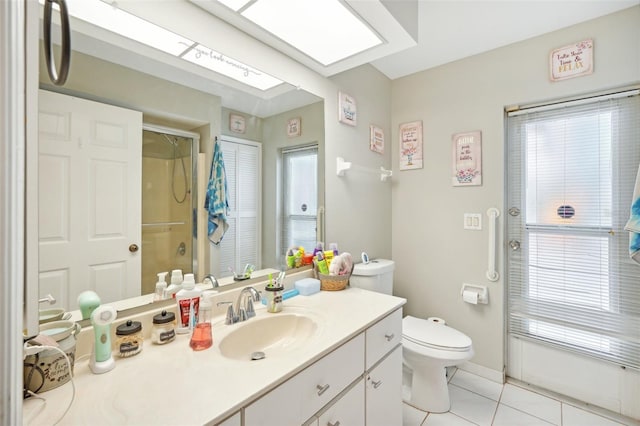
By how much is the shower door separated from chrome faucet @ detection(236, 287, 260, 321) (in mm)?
233

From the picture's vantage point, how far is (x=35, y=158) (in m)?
0.51

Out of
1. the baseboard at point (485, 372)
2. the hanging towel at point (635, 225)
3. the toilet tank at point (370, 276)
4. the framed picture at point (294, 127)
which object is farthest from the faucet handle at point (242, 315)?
the hanging towel at point (635, 225)

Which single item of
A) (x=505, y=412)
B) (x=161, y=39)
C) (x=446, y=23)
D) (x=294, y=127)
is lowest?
(x=505, y=412)

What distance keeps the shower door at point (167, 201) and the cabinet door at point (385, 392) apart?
2.92ft

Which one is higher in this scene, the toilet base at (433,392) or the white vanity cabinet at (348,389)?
the white vanity cabinet at (348,389)

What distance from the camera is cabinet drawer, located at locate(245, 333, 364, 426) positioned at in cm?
75

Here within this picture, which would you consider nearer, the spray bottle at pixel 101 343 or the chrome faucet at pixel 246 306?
the spray bottle at pixel 101 343

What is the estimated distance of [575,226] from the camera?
1.79 metres

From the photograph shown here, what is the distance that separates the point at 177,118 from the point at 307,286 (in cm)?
98

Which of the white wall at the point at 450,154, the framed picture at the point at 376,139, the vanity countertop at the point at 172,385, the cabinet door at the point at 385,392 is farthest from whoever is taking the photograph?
the framed picture at the point at 376,139

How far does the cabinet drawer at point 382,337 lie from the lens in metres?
1.17

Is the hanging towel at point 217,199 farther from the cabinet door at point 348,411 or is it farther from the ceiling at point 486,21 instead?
the ceiling at point 486,21

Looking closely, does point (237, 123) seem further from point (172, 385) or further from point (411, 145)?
point (411, 145)

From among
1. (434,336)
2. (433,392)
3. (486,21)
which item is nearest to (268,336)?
(434,336)
